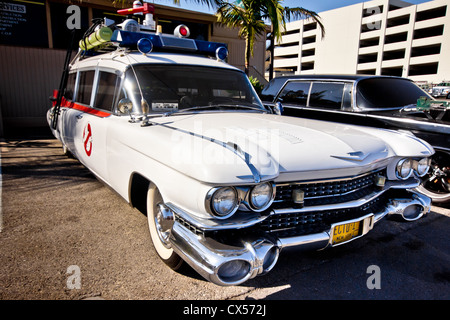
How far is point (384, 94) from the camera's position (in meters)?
5.07

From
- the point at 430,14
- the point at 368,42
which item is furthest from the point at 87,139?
the point at 368,42

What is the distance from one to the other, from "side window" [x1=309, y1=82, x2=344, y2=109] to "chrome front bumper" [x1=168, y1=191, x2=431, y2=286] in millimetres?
3519

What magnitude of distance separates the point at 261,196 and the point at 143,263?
4.39 ft

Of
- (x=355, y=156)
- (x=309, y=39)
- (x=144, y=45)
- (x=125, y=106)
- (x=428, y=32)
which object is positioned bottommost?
(x=355, y=156)

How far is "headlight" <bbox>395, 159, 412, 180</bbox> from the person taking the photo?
294cm

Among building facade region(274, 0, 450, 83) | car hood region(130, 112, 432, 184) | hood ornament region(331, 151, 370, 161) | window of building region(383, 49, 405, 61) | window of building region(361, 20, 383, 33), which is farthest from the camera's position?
window of building region(383, 49, 405, 61)

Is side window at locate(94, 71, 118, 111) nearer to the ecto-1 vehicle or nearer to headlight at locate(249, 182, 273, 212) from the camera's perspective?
the ecto-1 vehicle

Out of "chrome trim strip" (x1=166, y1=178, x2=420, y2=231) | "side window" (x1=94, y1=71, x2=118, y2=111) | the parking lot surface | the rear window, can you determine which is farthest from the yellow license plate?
the rear window

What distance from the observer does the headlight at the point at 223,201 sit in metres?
1.95

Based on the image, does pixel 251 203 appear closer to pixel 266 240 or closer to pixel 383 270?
pixel 266 240

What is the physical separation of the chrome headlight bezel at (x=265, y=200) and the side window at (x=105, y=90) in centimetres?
215

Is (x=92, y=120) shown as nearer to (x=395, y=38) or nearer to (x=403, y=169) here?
(x=403, y=169)

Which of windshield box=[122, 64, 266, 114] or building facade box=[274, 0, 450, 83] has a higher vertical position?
building facade box=[274, 0, 450, 83]
